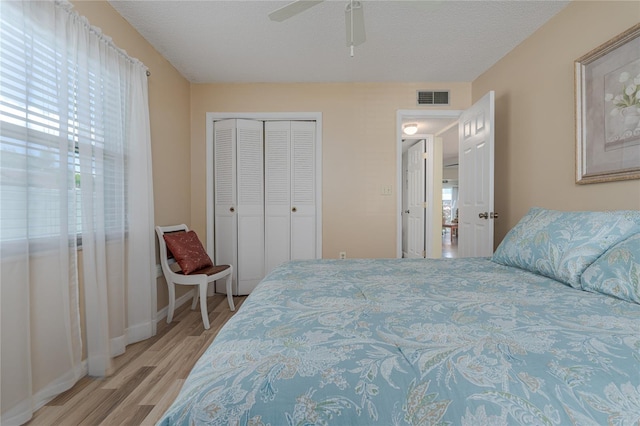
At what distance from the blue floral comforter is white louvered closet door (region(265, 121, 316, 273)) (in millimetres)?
2444

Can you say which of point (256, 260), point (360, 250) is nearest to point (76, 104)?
point (256, 260)

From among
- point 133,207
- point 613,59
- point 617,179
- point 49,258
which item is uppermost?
point 613,59

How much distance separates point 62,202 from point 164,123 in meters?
1.52

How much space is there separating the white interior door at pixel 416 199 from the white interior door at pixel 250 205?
2.87 m

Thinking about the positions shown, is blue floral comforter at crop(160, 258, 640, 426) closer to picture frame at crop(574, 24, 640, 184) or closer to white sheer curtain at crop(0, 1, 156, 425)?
picture frame at crop(574, 24, 640, 184)

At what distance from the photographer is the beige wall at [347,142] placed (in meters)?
3.47

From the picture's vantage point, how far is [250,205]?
3.51 m

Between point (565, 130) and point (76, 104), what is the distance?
332 cm

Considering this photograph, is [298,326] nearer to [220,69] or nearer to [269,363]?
[269,363]

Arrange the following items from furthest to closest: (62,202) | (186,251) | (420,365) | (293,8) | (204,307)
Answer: (186,251), (204,307), (62,202), (293,8), (420,365)

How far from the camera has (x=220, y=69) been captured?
10.3 ft

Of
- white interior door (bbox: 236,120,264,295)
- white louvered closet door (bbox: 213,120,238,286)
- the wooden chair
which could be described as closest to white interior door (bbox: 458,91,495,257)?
white interior door (bbox: 236,120,264,295)

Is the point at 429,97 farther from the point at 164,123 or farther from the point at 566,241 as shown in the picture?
the point at 164,123

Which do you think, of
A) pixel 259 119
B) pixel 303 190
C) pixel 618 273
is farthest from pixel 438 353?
pixel 259 119
